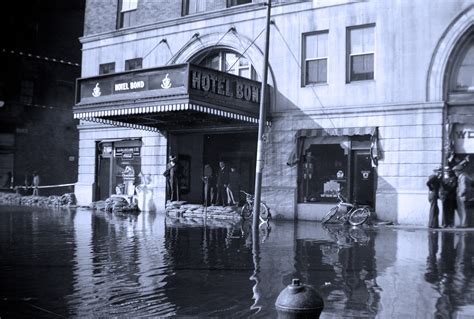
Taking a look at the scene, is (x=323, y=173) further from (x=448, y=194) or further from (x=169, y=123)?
(x=169, y=123)

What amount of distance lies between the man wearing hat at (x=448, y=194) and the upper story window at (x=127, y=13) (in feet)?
54.0

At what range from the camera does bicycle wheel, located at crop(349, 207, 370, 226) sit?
1766cm

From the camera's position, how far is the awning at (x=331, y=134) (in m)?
18.8

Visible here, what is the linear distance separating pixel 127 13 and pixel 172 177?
892 cm

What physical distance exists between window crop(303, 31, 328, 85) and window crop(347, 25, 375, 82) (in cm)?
99

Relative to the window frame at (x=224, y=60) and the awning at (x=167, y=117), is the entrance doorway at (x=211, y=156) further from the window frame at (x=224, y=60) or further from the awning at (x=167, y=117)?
the window frame at (x=224, y=60)

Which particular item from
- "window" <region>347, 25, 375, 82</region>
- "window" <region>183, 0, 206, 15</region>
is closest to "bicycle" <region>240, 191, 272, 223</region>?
"window" <region>347, 25, 375, 82</region>

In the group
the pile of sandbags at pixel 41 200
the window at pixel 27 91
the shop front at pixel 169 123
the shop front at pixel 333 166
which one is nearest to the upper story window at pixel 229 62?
the shop front at pixel 169 123

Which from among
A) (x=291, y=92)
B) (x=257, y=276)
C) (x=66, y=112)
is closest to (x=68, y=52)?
(x=66, y=112)

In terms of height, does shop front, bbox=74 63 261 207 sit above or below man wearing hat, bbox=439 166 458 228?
above

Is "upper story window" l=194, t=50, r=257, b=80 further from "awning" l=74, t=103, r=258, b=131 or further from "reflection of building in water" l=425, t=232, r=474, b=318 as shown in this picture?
"reflection of building in water" l=425, t=232, r=474, b=318

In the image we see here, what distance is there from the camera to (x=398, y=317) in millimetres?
6105

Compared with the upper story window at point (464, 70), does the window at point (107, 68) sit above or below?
above

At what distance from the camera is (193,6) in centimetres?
2419
